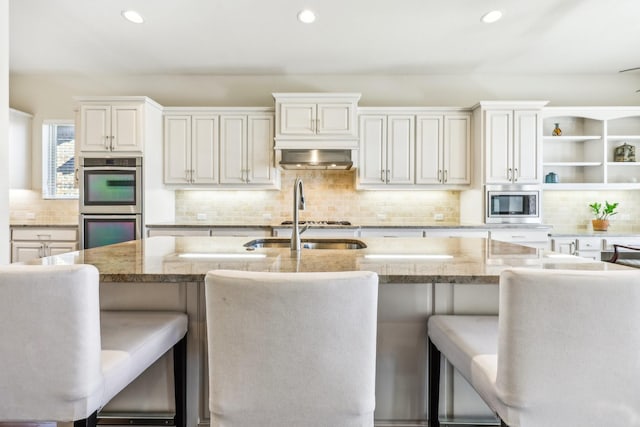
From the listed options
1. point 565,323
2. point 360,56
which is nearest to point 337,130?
point 360,56

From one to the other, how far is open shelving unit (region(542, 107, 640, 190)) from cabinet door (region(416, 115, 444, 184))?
1.14m

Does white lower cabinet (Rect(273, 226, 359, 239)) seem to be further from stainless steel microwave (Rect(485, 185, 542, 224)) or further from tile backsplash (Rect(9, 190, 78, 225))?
tile backsplash (Rect(9, 190, 78, 225))

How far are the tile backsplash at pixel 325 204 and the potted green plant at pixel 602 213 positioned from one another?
4.98 feet

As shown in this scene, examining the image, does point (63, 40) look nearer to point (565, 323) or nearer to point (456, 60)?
point (456, 60)

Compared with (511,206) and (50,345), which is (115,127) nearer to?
(50,345)

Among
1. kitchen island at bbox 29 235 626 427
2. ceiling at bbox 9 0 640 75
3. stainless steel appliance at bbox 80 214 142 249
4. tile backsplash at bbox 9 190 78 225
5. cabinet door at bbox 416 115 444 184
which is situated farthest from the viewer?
tile backsplash at bbox 9 190 78 225

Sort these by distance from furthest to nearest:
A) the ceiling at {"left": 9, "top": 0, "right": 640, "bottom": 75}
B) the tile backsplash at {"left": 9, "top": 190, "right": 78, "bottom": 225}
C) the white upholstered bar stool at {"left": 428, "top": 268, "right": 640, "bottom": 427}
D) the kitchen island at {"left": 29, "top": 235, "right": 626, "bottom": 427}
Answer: the tile backsplash at {"left": 9, "top": 190, "right": 78, "bottom": 225} < the ceiling at {"left": 9, "top": 0, "right": 640, "bottom": 75} < the kitchen island at {"left": 29, "top": 235, "right": 626, "bottom": 427} < the white upholstered bar stool at {"left": 428, "top": 268, "right": 640, "bottom": 427}

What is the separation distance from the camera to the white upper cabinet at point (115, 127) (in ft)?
12.8

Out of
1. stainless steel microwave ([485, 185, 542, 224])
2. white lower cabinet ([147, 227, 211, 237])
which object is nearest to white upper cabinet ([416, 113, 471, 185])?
stainless steel microwave ([485, 185, 542, 224])

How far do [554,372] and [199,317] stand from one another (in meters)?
1.28

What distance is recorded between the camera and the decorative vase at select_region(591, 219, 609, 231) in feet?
13.9

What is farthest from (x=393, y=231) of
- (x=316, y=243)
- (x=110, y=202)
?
(x=110, y=202)

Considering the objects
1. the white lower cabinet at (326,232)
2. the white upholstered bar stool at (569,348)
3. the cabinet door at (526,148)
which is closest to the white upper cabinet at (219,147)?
the white lower cabinet at (326,232)

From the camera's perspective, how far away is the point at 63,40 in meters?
3.91
